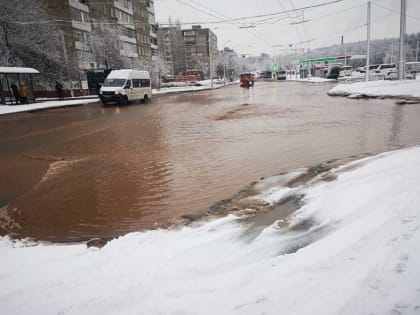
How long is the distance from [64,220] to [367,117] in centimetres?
1286

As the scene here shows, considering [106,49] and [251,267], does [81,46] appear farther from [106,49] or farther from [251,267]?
[251,267]

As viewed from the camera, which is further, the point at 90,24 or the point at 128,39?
the point at 128,39

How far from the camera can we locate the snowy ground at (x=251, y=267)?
2.50 meters

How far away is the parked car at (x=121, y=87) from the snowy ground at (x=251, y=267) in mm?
23577

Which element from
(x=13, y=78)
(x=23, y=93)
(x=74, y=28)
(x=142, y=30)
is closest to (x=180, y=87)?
(x=74, y=28)

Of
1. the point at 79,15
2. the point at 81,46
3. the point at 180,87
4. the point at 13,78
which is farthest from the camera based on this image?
the point at 180,87

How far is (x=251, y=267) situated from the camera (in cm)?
310

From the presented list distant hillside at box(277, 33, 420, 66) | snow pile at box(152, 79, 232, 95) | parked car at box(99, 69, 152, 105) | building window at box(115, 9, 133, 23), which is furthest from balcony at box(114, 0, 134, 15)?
distant hillside at box(277, 33, 420, 66)

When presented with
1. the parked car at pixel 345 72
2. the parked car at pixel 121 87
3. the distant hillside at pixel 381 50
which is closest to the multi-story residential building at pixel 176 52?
the distant hillside at pixel 381 50

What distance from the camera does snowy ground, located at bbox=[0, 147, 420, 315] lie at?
250cm

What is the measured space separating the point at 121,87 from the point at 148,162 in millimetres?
20244

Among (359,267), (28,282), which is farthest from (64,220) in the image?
(359,267)

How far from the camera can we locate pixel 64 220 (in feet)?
16.8

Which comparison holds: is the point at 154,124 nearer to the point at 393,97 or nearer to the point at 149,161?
the point at 149,161
